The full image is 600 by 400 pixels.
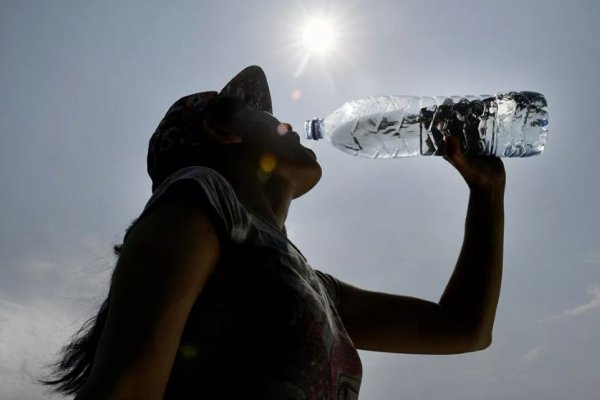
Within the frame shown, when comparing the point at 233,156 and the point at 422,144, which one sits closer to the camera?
the point at 233,156

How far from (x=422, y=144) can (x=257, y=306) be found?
Answer: 94.5 inches

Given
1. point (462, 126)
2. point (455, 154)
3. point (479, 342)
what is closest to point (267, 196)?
point (455, 154)

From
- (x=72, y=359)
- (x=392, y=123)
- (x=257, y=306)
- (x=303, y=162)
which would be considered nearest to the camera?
(x=257, y=306)

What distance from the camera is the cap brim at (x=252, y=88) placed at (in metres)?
2.88

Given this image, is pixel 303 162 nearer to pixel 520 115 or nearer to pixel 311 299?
pixel 311 299

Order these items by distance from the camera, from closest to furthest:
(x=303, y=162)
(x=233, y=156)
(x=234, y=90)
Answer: (x=233, y=156) < (x=303, y=162) < (x=234, y=90)

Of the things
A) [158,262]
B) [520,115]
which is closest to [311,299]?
[158,262]

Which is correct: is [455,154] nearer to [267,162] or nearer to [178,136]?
[267,162]

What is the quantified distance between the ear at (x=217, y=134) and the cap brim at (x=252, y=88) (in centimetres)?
37

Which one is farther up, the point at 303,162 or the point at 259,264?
the point at 303,162

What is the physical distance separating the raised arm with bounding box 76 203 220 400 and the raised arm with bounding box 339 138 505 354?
1.37 meters

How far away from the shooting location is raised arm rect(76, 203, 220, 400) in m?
1.16

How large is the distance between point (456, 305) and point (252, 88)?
1700mm

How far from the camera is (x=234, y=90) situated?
2885mm
